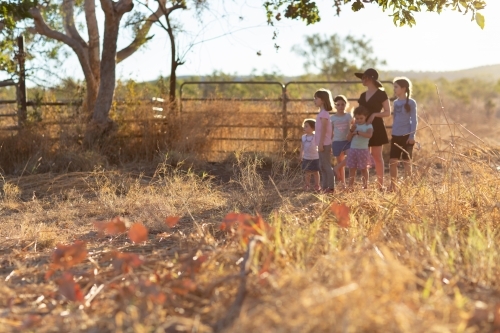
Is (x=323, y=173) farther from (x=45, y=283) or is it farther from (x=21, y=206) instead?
(x=45, y=283)

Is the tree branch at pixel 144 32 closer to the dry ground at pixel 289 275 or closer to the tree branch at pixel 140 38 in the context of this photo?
the tree branch at pixel 140 38

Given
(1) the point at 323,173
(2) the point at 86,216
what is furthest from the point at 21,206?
(1) the point at 323,173

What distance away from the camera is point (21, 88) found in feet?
45.1

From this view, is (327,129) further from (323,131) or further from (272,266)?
(272,266)

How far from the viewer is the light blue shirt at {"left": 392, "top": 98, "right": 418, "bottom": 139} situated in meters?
9.02

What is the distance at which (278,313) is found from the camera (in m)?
2.96

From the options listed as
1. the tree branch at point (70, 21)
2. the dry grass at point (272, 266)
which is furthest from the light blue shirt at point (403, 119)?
the tree branch at point (70, 21)

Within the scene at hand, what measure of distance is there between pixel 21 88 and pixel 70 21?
7.28 feet

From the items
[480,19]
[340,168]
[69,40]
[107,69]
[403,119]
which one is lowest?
[340,168]

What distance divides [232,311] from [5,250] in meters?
3.02

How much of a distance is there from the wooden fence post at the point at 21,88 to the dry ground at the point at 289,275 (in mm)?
6538

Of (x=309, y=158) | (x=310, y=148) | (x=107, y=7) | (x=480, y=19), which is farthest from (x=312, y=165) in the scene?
(x=107, y=7)

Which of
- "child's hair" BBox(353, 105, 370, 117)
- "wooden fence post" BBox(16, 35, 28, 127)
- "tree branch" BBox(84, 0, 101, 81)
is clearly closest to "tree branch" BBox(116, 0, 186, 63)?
"tree branch" BBox(84, 0, 101, 81)

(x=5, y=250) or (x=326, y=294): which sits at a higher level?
(x=326, y=294)
